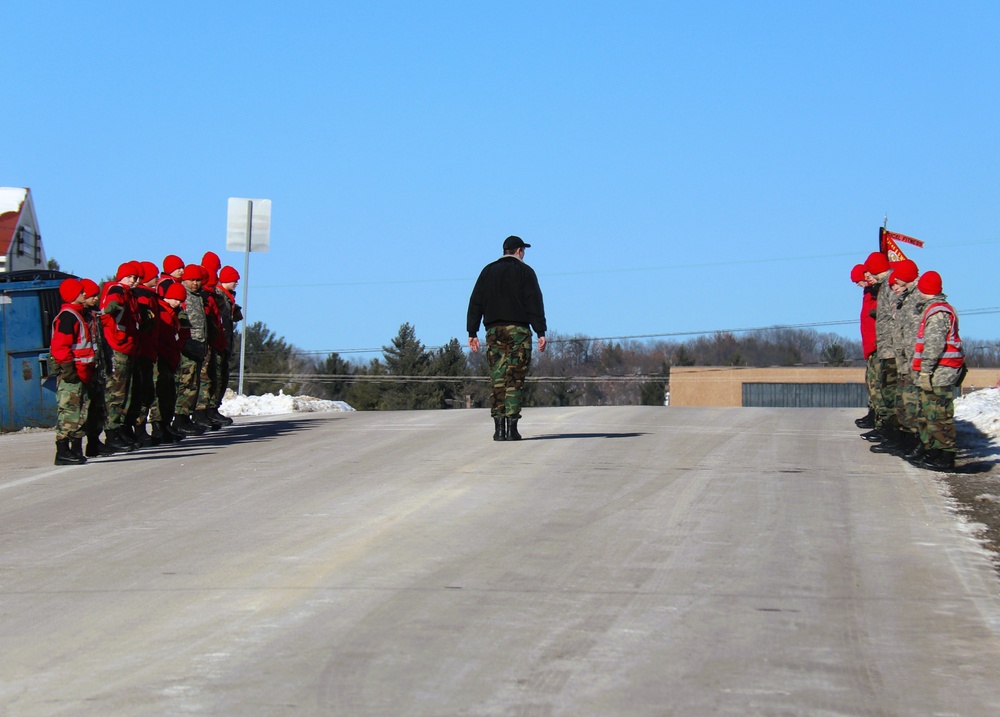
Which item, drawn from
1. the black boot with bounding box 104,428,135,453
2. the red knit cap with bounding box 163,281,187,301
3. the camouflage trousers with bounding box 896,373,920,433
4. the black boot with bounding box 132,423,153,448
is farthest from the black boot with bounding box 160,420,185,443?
the camouflage trousers with bounding box 896,373,920,433

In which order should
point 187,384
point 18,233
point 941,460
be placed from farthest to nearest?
1. point 18,233
2. point 187,384
3. point 941,460

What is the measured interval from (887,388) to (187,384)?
8.28 meters

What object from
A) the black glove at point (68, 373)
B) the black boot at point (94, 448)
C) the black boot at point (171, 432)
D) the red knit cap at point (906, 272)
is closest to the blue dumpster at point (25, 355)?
the black boot at point (171, 432)

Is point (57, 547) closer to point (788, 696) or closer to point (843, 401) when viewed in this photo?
point (788, 696)

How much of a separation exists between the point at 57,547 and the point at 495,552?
8.91 ft

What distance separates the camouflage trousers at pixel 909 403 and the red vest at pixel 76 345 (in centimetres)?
800

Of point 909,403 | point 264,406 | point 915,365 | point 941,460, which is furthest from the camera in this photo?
point 264,406

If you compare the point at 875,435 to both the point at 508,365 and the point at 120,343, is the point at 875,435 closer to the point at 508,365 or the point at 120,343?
the point at 508,365

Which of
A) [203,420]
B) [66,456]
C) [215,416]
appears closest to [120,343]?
[66,456]

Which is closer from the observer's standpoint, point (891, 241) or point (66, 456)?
point (66, 456)

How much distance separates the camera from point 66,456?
516 inches

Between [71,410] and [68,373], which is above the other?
[68,373]

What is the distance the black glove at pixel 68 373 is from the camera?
1310 centimetres

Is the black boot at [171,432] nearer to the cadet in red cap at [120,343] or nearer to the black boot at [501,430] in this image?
the cadet in red cap at [120,343]
